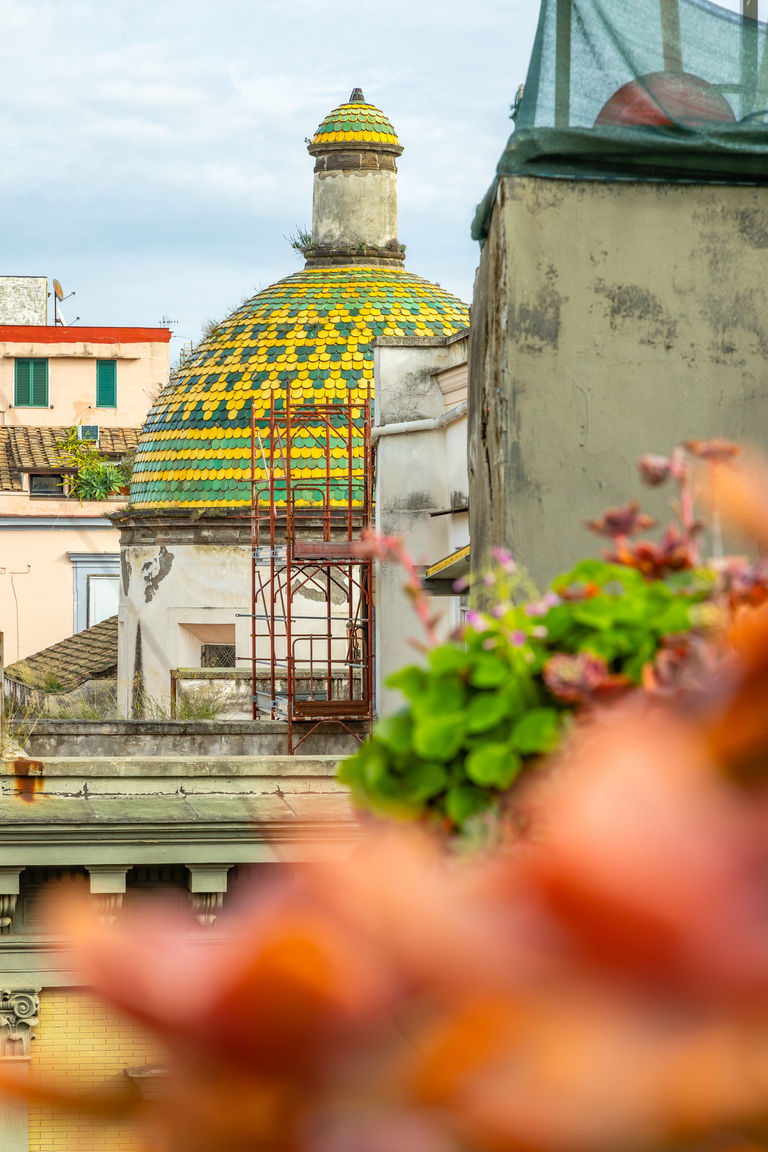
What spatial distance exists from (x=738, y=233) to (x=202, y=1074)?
12.2 feet

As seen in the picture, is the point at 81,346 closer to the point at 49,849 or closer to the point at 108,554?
the point at 108,554

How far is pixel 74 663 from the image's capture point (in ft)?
99.1

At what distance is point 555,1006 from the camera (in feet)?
2.25

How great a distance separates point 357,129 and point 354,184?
92 cm

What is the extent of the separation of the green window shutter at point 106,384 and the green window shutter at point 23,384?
6.51 feet

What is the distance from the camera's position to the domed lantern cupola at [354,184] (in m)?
26.2

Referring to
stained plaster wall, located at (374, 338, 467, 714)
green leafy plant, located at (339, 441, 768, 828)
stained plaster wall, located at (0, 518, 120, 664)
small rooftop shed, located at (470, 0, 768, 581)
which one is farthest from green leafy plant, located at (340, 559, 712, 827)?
stained plaster wall, located at (0, 518, 120, 664)

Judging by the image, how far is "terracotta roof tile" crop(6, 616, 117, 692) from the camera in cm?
2845

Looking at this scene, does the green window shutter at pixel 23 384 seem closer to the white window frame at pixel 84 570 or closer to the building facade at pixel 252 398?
the white window frame at pixel 84 570

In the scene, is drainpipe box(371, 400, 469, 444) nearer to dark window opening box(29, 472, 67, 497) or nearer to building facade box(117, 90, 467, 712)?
building facade box(117, 90, 467, 712)

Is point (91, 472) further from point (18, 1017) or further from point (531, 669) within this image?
point (531, 669)

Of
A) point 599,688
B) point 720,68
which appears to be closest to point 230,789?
point 720,68

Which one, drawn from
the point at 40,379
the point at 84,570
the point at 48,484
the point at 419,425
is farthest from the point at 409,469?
the point at 40,379

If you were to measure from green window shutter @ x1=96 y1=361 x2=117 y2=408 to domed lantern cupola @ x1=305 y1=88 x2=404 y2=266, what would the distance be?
19243mm
